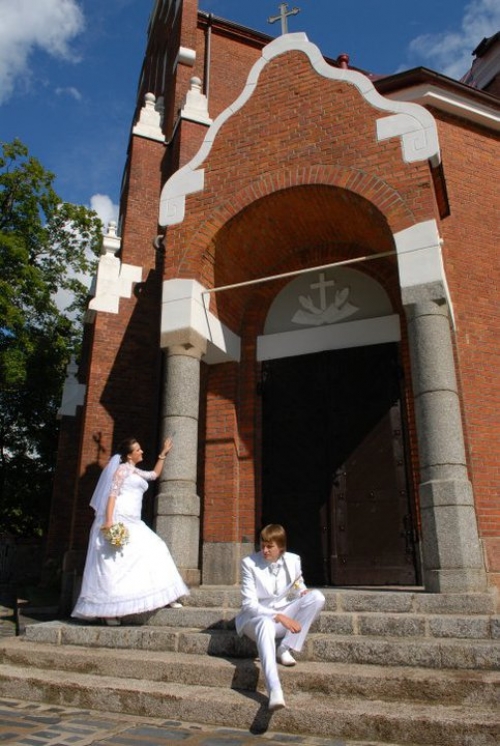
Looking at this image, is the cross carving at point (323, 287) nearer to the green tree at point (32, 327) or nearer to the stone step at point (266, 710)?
the stone step at point (266, 710)

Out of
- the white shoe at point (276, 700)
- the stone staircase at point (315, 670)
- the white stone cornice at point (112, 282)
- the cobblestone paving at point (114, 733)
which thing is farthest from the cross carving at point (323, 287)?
the cobblestone paving at point (114, 733)

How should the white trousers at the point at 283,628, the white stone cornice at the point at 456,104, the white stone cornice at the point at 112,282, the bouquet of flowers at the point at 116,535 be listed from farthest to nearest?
the white stone cornice at the point at 112,282 < the white stone cornice at the point at 456,104 < the bouquet of flowers at the point at 116,535 < the white trousers at the point at 283,628

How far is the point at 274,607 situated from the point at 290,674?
588 millimetres

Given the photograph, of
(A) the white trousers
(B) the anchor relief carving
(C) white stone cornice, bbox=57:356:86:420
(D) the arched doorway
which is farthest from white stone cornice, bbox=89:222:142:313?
(A) the white trousers

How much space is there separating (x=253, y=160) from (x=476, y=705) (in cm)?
670

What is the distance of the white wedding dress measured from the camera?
5.46 meters

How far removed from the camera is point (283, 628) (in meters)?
4.32

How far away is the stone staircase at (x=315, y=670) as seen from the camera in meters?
3.50

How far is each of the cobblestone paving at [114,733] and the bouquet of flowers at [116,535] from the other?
1688mm

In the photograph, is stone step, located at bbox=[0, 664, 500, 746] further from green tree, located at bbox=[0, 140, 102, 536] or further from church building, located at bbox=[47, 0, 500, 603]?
green tree, located at bbox=[0, 140, 102, 536]

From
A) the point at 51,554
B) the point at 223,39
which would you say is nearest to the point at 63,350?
the point at 51,554

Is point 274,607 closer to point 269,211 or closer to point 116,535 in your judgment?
point 116,535

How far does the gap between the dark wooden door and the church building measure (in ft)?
0.07

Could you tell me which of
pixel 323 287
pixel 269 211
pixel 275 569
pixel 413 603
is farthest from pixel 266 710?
pixel 323 287
